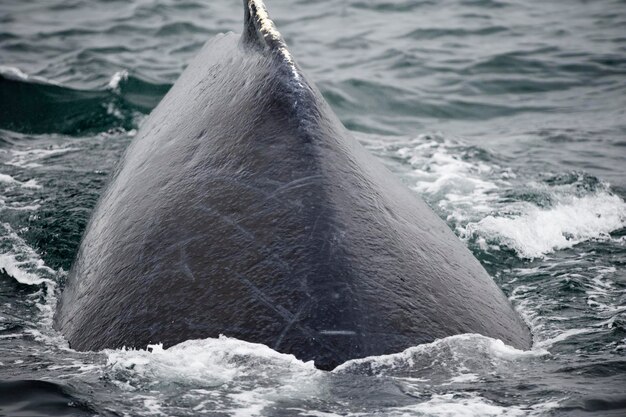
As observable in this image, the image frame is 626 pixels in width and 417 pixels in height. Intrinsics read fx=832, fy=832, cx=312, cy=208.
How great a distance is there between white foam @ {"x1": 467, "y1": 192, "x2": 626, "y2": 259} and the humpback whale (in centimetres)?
229

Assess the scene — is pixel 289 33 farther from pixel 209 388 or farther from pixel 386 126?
pixel 209 388

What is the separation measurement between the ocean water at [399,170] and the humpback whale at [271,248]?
0.13 m

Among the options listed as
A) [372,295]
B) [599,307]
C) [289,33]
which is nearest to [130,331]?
[372,295]

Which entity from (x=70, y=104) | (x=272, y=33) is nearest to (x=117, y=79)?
(x=70, y=104)

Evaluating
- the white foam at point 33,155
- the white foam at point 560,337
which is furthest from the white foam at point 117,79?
the white foam at point 560,337

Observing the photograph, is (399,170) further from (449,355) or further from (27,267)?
(449,355)

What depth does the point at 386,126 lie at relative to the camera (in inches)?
505

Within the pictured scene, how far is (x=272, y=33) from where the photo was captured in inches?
208

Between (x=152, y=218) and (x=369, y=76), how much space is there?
34.6ft

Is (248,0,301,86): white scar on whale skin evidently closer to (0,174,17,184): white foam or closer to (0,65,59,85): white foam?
(0,174,17,184): white foam

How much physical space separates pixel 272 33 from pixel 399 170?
16.9ft

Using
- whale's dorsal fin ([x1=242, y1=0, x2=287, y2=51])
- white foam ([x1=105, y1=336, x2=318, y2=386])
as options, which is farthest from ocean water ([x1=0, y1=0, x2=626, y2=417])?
whale's dorsal fin ([x1=242, y1=0, x2=287, y2=51])

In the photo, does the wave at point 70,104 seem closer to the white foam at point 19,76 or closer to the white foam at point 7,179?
the white foam at point 19,76

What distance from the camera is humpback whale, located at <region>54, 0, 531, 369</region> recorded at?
12.9 ft
